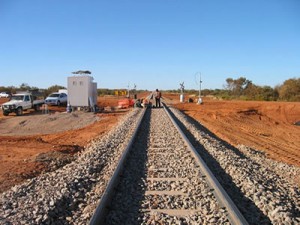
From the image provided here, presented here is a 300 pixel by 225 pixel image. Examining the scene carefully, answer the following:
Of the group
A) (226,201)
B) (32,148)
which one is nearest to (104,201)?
(226,201)

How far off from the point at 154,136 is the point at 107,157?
427 cm

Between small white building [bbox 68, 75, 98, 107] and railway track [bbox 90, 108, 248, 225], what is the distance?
21.1m

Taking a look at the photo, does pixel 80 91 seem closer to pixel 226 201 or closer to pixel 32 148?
pixel 32 148

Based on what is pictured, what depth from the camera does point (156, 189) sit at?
21.5 ft

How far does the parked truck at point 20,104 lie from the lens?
3072 cm

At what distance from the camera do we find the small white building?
29812 mm

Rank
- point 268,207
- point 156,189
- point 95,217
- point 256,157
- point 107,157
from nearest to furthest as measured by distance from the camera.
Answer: point 95,217, point 268,207, point 156,189, point 107,157, point 256,157

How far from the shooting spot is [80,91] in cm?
2998

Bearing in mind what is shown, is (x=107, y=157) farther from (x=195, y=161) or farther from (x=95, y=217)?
(x=95, y=217)

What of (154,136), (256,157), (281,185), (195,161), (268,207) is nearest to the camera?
(268,207)

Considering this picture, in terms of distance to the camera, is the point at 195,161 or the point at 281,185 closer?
the point at 281,185

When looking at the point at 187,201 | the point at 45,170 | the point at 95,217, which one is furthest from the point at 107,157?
the point at 95,217

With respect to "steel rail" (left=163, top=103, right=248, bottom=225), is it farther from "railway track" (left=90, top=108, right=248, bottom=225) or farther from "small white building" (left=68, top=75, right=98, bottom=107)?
"small white building" (left=68, top=75, right=98, bottom=107)

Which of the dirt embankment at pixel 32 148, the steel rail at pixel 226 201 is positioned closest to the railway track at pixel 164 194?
the steel rail at pixel 226 201
